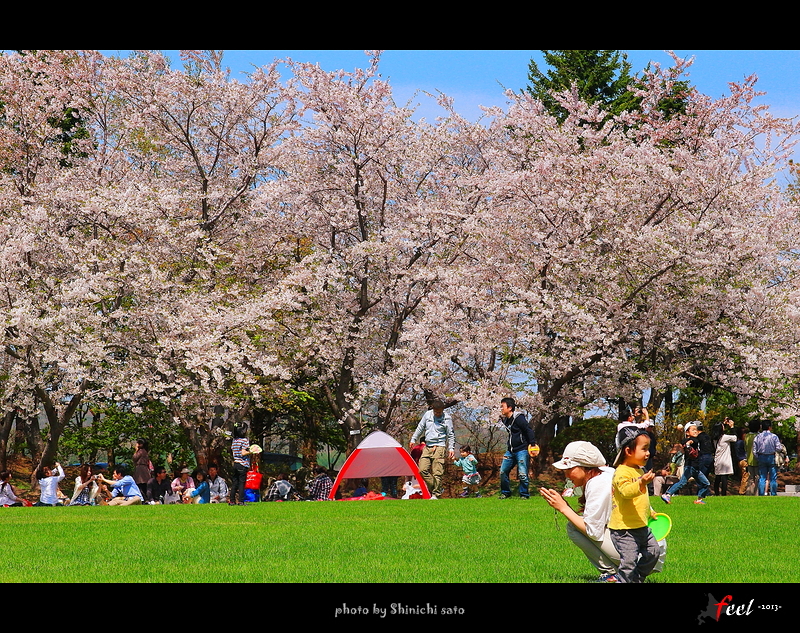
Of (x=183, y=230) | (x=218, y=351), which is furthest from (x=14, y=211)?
(x=218, y=351)

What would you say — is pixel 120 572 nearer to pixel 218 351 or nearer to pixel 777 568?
pixel 777 568

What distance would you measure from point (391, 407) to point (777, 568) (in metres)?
19.0

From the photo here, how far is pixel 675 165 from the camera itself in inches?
1017

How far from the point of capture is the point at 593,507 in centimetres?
732

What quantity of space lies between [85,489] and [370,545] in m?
15.5

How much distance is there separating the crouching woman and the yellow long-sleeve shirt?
16 centimetres

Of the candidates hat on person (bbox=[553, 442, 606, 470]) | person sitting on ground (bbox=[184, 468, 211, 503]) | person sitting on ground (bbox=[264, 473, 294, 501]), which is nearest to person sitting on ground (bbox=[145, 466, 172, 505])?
person sitting on ground (bbox=[184, 468, 211, 503])

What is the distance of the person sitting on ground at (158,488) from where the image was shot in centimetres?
2206

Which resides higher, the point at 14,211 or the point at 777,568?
the point at 14,211

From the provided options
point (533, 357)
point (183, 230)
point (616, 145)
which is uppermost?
point (616, 145)

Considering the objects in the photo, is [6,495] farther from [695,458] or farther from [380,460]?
[695,458]

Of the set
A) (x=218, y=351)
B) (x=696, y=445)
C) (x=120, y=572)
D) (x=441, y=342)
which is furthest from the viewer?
(x=441, y=342)

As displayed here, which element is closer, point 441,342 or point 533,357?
point 533,357

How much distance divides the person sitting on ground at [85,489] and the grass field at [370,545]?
259 inches
